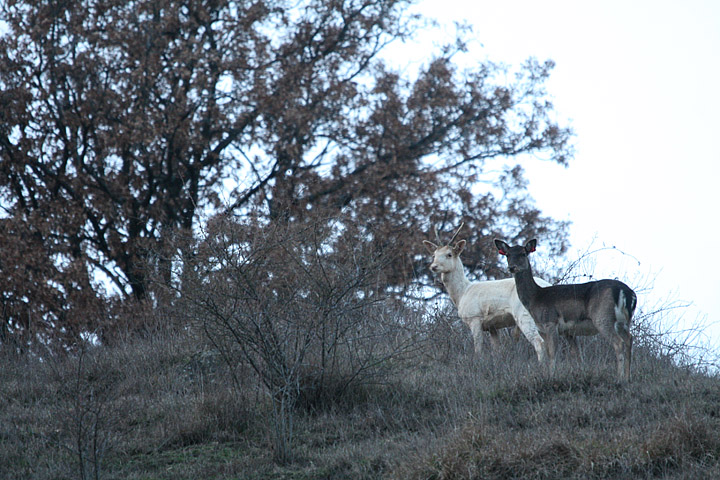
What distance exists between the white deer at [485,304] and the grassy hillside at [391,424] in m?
0.55

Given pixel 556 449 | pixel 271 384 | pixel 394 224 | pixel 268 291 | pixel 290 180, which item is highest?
pixel 290 180

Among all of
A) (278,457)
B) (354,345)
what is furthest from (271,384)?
(354,345)

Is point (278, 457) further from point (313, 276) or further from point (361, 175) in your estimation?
point (361, 175)

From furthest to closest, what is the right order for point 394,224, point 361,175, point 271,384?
point 361,175 → point 394,224 → point 271,384

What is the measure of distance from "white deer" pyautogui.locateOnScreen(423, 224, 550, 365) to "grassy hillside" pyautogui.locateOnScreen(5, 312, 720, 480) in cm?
55

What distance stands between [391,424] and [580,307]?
2835mm

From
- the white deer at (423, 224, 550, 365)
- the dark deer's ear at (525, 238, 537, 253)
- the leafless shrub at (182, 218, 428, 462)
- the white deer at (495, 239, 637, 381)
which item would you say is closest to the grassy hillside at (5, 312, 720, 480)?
the leafless shrub at (182, 218, 428, 462)

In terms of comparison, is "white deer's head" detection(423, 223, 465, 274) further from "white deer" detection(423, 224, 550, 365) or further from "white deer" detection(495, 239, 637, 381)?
"white deer" detection(495, 239, 637, 381)

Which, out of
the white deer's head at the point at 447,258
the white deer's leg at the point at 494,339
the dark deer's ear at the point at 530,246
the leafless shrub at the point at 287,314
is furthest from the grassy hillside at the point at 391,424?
the white deer's head at the point at 447,258

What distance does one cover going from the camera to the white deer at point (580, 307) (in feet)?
34.3

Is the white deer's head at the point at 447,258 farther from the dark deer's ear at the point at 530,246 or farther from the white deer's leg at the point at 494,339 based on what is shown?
the dark deer's ear at the point at 530,246

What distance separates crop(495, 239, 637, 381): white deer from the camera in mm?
10453

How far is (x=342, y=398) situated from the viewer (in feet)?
33.8

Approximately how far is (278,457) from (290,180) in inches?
524
